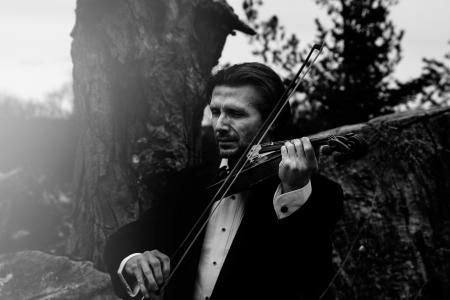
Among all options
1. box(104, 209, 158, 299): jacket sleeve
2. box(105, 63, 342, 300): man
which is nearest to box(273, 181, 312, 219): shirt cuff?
box(105, 63, 342, 300): man

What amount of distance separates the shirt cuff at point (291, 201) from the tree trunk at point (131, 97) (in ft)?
4.61

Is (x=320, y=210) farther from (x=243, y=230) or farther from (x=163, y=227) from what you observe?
(x=163, y=227)

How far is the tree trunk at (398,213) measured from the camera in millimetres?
3795

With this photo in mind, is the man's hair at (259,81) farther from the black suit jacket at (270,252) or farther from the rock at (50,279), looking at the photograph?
the rock at (50,279)

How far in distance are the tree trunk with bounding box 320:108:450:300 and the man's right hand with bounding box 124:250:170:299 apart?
2382 mm

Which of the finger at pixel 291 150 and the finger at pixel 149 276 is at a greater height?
the finger at pixel 291 150

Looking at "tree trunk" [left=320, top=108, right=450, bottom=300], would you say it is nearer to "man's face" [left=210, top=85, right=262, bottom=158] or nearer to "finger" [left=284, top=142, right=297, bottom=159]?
"man's face" [left=210, top=85, right=262, bottom=158]

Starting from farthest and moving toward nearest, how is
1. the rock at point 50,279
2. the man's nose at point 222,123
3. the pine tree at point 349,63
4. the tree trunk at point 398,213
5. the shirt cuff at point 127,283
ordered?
the pine tree at point 349,63 < the tree trunk at point 398,213 < the rock at point 50,279 < the man's nose at point 222,123 < the shirt cuff at point 127,283

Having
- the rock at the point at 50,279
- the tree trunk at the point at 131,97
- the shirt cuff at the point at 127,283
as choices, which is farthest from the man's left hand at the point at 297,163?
the rock at the point at 50,279

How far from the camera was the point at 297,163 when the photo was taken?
5.94 feet

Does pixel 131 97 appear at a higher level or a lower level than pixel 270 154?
higher

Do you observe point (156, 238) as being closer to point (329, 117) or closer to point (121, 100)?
point (121, 100)

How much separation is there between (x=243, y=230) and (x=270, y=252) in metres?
0.16

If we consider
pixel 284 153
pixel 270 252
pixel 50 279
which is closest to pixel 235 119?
pixel 284 153
